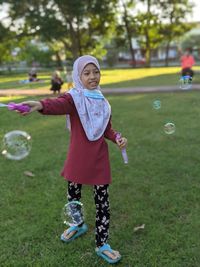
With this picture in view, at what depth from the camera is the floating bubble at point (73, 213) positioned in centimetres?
413

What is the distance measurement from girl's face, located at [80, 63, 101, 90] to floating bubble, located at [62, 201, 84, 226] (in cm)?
120

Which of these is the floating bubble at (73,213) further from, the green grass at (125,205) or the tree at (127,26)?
the tree at (127,26)

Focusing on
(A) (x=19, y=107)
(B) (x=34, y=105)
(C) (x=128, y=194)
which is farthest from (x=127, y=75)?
(A) (x=19, y=107)

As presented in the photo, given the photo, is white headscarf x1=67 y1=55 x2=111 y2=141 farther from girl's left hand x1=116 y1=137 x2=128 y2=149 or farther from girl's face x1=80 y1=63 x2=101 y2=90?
girl's left hand x1=116 y1=137 x2=128 y2=149

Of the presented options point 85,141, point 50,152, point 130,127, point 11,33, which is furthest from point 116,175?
point 11,33

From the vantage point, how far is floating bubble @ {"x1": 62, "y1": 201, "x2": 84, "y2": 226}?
413 cm

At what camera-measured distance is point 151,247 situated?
4.09 meters

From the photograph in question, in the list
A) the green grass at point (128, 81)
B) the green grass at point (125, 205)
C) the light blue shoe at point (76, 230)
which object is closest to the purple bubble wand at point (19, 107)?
the green grass at point (125, 205)

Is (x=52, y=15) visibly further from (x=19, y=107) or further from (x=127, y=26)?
(x=19, y=107)

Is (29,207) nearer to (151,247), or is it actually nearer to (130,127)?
(151,247)

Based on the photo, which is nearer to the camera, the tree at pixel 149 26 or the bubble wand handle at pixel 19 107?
the bubble wand handle at pixel 19 107

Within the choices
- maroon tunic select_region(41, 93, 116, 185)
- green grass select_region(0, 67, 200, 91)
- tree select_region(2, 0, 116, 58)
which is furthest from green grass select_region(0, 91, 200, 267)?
tree select_region(2, 0, 116, 58)

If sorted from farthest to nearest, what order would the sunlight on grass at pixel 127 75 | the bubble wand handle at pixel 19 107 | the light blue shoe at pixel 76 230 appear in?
the sunlight on grass at pixel 127 75, the light blue shoe at pixel 76 230, the bubble wand handle at pixel 19 107

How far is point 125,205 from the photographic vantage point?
5062 millimetres
